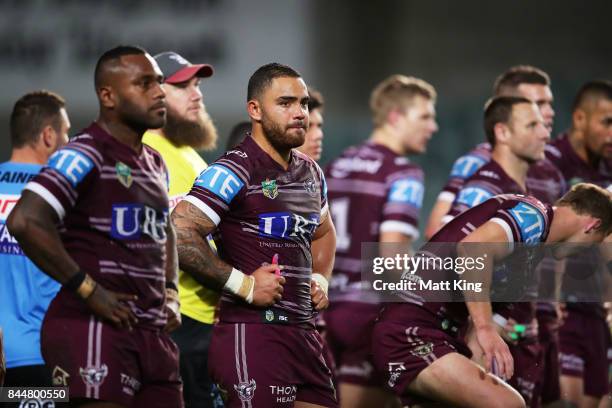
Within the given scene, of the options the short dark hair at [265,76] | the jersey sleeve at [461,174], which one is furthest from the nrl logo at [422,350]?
the jersey sleeve at [461,174]

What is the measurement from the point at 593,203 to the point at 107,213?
283cm

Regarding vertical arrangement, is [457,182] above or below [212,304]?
above

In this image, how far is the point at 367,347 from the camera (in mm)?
8930

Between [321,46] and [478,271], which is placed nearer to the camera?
[478,271]

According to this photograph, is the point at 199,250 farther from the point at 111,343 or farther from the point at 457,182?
the point at 457,182

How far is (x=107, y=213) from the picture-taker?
5.20 meters

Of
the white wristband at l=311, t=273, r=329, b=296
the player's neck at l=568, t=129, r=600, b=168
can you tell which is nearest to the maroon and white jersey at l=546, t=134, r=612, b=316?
the player's neck at l=568, t=129, r=600, b=168

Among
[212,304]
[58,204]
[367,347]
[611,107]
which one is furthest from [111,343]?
[611,107]

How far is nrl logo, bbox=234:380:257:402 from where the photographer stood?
5.74m

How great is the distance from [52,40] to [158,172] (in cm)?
1058

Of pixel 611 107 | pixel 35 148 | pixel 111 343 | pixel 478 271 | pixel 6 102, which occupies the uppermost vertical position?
pixel 6 102

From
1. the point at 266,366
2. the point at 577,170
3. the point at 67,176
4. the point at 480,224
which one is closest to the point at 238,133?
the point at 480,224

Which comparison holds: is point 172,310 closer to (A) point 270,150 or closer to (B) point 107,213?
(B) point 107,213

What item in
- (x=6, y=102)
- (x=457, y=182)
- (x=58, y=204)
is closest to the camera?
(x=58, y=204)
